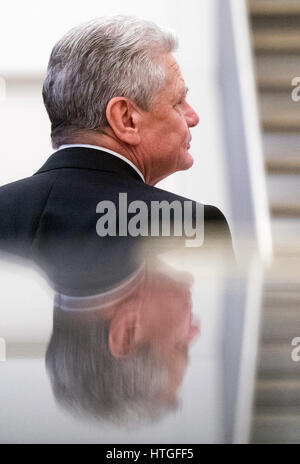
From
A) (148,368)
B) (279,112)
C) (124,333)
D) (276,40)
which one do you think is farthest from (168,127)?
(276,40)

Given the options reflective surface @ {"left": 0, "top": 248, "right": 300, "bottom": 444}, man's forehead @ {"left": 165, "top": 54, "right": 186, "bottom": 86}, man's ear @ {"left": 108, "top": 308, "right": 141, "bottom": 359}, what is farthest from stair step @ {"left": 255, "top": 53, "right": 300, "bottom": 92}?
man's ear @ {"left": 108, "top": 308, "right": 141, "bottom": 359}

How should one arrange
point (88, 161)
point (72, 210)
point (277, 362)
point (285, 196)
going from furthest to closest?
1. point (285, 196)
2. point (88, 161)
3. point (72, 210)
4. point (277, 362)

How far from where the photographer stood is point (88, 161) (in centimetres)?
145

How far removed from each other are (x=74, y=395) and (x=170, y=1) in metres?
4.69

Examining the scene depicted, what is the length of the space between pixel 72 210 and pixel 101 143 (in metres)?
0.26

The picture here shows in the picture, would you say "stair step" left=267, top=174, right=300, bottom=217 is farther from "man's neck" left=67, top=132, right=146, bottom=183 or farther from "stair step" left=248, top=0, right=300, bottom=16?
"man's neck" left=67, top=132, right=146, bottom=183

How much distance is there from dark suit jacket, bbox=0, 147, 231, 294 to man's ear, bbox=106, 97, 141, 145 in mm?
84

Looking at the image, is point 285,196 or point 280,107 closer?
point 285,196

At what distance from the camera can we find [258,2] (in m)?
4.11

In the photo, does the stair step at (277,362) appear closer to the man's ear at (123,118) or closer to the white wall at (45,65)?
the man's ear at (123,118)

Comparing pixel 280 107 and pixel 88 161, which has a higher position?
pixel 280 107

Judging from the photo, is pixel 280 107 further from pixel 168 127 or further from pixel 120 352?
pixel 120 352

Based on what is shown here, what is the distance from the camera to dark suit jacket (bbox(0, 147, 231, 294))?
3.91 ft
